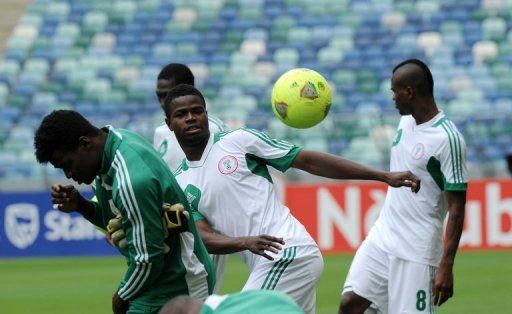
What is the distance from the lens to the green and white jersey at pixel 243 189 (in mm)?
6750

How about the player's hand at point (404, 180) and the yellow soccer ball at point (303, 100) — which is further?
the yellow soccer ball at point (303, 100)

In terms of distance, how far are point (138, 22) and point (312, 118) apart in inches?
774

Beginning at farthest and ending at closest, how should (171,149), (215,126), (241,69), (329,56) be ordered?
(241,69)
(329,56)
(171,149)
(215,126)

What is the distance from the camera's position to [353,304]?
25.5 ft

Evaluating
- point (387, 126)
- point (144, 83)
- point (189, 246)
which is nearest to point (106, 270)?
point (387, 126)

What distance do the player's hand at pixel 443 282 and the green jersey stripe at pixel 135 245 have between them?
7.90ft

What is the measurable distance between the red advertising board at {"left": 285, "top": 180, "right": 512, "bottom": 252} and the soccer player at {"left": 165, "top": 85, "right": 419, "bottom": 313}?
35.3 ft

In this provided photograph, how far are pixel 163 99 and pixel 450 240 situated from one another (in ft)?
8.41

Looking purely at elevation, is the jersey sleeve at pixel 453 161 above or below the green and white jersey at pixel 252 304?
above

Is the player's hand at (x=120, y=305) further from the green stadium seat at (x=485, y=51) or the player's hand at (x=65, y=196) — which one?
the green stadium seat at (x=485, y=51)

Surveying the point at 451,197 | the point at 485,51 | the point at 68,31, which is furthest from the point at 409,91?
the point at 68,31

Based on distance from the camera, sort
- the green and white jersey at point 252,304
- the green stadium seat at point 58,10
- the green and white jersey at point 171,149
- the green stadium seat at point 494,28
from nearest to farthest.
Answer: the green and white jersey at point 252,304 → the green and white jersey at point 171,149 → the green stadium seat at point 494,28 → the green stadium seat at point 58,10

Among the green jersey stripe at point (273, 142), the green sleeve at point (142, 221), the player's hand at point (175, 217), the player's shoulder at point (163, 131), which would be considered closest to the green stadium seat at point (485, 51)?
the player's shoulder at point (163, 131)

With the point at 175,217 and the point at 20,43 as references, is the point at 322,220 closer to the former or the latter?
the point at 20,43
